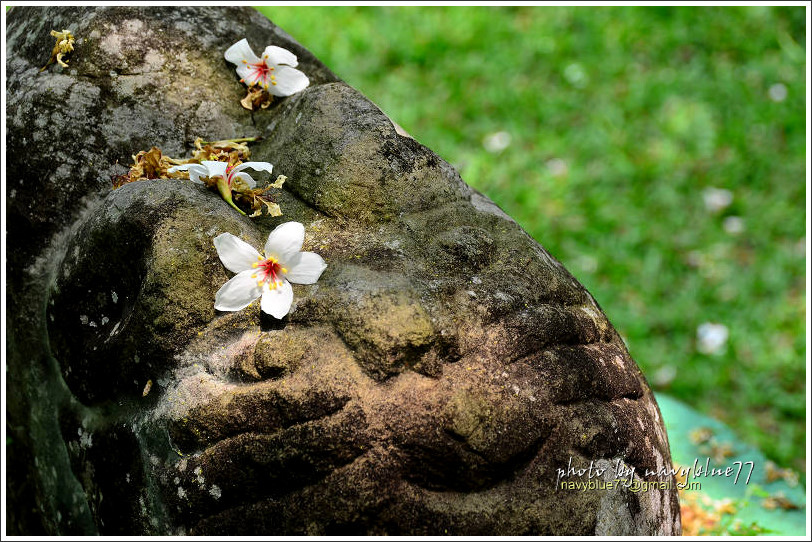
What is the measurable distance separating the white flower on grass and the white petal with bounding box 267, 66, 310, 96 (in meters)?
0.36

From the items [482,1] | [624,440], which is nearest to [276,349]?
[624,440]

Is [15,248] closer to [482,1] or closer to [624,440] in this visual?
[624,440]

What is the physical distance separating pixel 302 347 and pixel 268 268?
0.19 m

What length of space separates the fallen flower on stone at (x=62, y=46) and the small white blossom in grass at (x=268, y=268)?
2.57 ft

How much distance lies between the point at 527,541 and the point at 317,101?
1.04 m

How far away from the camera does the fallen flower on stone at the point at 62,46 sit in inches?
79.6

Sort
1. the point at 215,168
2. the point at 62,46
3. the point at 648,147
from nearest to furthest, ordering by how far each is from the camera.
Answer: the point at 215,168 < the point at 62,46 < the point at 648,147

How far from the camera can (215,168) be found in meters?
1.74

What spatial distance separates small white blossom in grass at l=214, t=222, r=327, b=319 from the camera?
5.23 feet

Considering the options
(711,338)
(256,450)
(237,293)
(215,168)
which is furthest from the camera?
(711,338)

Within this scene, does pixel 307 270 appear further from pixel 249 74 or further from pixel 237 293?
pixel 249 74

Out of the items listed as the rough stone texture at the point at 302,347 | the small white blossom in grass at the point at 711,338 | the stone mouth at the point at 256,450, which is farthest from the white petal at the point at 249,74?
the small white blossom in grass at the point at 711,338

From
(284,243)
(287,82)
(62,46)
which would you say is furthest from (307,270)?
(62,46)

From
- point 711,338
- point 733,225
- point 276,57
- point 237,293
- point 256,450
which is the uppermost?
point 276,57
